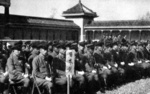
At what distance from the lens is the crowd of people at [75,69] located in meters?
8.28

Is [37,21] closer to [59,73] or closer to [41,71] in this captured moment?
[59,73]

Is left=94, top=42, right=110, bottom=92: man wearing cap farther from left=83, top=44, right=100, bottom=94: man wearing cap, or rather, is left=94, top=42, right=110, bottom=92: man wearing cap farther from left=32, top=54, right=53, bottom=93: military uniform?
left=32, top=54, right=53, bottom=93: military uniform

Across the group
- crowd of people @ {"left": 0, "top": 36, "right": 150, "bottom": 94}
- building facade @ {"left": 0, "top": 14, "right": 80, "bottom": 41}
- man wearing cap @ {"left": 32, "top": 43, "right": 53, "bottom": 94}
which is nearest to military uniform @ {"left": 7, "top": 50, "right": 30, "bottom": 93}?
crowd of people @ {"left": 0, "top": 36, "right": 150, "bottom": 94}

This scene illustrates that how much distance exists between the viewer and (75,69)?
32.2ft

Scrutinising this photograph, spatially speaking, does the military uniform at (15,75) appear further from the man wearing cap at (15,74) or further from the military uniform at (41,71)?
the military uniform at (41,71)

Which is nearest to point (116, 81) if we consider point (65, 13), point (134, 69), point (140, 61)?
point (134, 69)

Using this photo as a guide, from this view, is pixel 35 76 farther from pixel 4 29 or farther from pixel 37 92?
pixel 4 29

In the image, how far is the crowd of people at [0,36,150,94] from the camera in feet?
27.2

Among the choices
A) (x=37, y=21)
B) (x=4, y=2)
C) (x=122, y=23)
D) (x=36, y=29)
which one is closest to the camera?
(x=4, y=2)

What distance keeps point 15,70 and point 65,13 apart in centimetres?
3235

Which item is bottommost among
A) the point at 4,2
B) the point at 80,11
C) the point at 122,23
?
the point at 122,23

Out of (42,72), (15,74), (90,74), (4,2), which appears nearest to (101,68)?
Result: (90,74)

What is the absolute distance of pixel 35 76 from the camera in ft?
27.4

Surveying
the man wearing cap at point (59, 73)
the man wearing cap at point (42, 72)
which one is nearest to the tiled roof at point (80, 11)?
the man wearing cap at point (59, 73)
